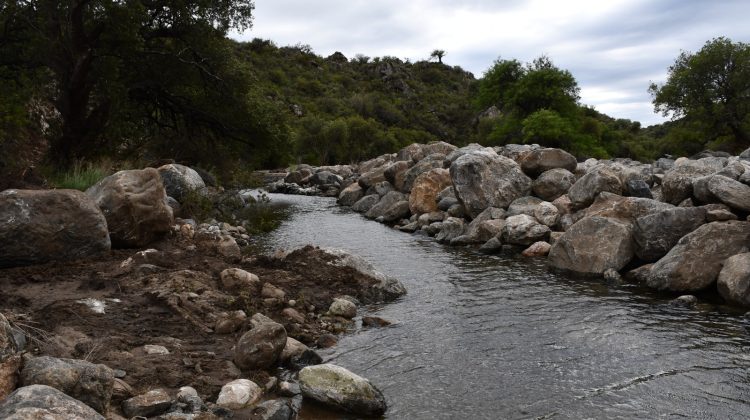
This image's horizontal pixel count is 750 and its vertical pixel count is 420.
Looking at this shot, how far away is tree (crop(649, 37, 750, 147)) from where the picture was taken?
4375 cm

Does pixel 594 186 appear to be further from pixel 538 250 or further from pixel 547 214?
pixel 538 250

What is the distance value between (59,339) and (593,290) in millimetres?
10109

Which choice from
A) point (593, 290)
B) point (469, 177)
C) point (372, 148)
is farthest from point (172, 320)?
point (372, 148)

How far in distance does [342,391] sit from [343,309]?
3.79 m

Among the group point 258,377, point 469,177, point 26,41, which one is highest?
point 26,41

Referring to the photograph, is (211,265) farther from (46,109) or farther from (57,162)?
(46,109)

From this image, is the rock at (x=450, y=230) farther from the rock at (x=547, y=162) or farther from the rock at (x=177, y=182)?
the rock at (x=177, y=182)

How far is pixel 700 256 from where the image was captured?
457 inches

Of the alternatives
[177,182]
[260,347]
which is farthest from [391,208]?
[260,347]

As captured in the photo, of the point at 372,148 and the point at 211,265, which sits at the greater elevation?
the point at 372,148

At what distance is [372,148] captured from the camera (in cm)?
6944

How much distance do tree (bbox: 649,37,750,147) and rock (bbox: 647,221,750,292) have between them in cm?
3866

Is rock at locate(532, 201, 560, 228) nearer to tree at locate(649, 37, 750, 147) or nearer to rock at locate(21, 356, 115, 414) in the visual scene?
rock at locate(21, 356, 115, 414)

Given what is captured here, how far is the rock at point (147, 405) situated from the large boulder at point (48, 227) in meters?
5.36
